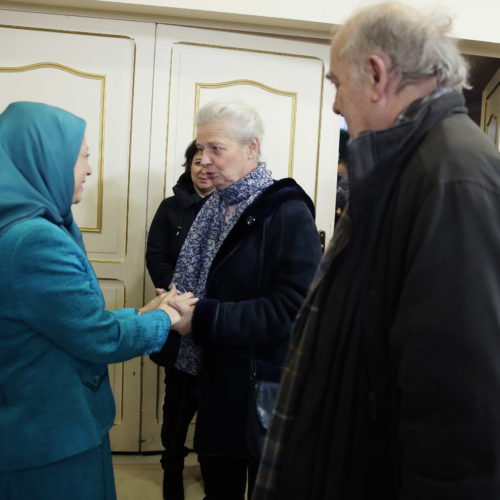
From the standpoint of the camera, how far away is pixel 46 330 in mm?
1054

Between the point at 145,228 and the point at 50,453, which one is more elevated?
the point at 145,228

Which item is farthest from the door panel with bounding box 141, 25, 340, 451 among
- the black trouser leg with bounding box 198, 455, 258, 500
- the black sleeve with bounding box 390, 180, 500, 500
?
the black sleeve with bounding box 390, 180, 500, 500

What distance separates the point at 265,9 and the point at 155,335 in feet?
5.74

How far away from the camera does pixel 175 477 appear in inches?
84.7

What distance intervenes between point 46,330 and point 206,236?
27.9 inches

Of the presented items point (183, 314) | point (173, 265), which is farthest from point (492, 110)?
point (183, 314)

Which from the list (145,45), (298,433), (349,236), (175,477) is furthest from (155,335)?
(145,45)

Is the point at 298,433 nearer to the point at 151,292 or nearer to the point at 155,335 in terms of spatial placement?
the point at 155,335

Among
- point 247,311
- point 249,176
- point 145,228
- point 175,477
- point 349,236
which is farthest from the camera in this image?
point 145,228

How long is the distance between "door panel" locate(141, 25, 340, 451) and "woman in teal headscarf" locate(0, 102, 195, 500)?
1.33 m

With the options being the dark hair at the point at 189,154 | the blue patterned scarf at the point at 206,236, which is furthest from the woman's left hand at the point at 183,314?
the dark hair at the point at 189,154

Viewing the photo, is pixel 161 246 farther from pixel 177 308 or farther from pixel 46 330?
pixel 46 330

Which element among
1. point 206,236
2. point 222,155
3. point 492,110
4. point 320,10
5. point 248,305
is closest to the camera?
point 248,305

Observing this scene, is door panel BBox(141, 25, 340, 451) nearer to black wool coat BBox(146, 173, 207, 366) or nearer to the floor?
the floor
